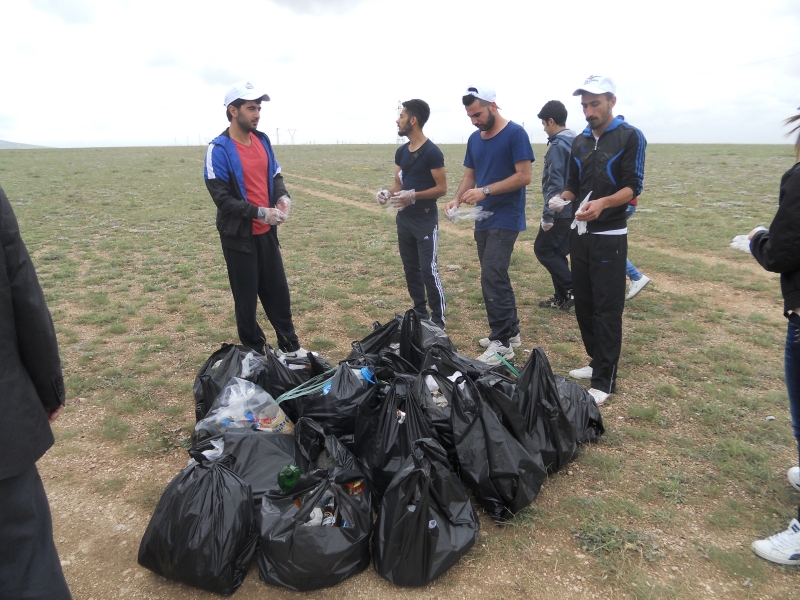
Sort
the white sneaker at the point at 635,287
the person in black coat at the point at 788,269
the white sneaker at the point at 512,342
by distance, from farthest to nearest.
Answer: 1. the white sneaker at the point at 635,287
2. the white sneaker at the point at 512,342
3. the person in black coat at the point at 788,269

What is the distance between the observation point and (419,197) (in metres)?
4.57

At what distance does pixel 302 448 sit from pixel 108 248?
8.11 metres

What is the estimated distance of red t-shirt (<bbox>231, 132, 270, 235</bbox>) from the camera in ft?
12.3

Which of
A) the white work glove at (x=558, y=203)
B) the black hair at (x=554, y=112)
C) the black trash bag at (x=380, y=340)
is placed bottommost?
the black trash bag at (x=380, y=340)

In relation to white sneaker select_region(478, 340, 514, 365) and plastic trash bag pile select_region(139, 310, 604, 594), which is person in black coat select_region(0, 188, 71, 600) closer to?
plastic trash bag pile select_region(139, 310, 604, 594)

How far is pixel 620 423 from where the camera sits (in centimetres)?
352

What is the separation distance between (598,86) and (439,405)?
2.33 metres

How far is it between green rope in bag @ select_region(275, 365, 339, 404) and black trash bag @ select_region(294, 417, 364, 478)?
11.7 inches

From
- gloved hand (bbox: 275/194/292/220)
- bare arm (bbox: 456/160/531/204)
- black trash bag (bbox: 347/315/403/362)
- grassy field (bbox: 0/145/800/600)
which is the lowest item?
grassy field (bbox: 0/145/800/600)

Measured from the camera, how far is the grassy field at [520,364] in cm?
236

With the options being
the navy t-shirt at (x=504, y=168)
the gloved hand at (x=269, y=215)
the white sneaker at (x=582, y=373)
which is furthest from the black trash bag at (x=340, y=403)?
the navy t-shirt at (x=504, y=168)

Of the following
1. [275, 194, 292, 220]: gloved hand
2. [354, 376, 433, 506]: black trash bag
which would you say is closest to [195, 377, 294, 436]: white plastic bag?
[354, 376, 433, 506]: black trash bag

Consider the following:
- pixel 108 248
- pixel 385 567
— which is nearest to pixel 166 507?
pixel 385 567

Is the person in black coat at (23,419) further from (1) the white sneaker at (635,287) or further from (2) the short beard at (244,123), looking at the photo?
(1) the white sneaker at (635,287)
